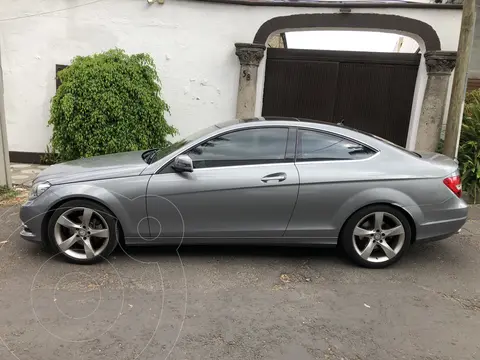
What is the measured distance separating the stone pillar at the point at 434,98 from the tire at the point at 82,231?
6.00 metres

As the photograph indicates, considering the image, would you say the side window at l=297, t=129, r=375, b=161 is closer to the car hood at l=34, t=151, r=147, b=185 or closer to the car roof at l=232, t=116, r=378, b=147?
the car roof at l=232, t=116, r=378, b=147

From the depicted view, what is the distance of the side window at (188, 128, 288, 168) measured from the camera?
418 cm

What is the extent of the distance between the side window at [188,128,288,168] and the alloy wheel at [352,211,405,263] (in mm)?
1055

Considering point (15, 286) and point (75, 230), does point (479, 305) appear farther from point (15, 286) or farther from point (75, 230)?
point (15, 286)

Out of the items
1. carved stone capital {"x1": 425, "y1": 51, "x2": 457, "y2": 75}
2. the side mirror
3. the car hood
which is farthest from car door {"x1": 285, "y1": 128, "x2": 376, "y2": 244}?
carved stone capital {"x1": 425, "y1": 51, "x2": 457, "y2": 75}

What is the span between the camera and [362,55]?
8.08m

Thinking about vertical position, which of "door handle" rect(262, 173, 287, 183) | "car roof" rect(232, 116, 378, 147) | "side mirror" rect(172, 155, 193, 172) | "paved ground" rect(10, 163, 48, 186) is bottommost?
"paved ground" rect(10, 163, 48, 186)

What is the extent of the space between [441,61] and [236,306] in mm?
6144

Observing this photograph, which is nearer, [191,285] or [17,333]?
[17,333]

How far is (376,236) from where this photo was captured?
13.7ft

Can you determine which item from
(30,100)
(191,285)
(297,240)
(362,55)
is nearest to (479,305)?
(297,240)

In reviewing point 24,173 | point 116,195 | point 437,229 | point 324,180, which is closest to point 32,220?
point 116,195

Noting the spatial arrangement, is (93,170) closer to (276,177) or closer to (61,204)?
(61,204)

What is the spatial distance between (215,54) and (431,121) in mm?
4198
